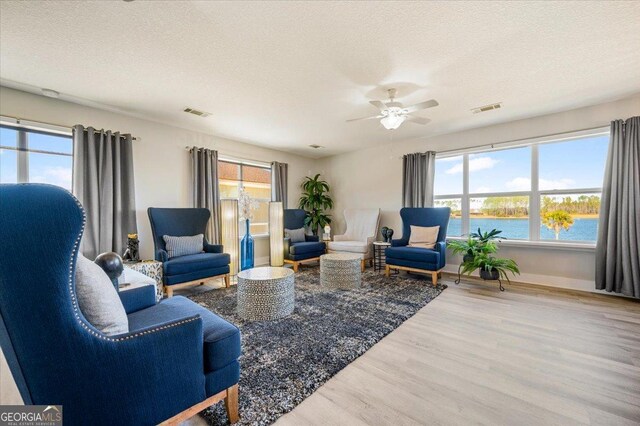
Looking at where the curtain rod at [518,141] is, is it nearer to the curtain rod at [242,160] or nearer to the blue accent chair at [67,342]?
the curtain rod at [242,160]

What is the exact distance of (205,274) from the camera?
11.4 ft

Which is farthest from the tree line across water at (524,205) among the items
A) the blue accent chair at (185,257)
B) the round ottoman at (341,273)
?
the blue accent chair at (185,257)

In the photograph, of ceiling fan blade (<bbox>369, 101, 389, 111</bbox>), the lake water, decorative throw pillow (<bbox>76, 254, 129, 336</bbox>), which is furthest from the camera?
the lake water

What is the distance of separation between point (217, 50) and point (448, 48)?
197 cm

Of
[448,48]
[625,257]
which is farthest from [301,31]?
[625,257]

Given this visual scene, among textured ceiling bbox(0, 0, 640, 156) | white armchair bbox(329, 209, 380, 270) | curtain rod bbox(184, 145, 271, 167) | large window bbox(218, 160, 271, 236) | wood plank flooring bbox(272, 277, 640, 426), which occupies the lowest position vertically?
wood plank flooring bbox(272, 277, 640, 426)

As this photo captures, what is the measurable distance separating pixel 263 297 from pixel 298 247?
2.18 metres

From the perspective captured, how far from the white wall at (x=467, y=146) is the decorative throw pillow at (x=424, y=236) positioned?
743 mm

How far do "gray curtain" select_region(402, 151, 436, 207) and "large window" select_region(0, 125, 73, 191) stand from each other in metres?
5.14

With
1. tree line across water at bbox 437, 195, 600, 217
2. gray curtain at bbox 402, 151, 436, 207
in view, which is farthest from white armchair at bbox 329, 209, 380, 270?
tree line across water at bbox 437, 195, 600, 217

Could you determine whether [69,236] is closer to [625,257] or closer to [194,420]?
[194,420]

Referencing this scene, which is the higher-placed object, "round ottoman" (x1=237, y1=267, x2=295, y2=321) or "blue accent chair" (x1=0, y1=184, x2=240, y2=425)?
"blue accent chair" (x1=0, y1=184, x2=240, y2=425)

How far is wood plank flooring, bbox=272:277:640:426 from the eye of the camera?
1404mm

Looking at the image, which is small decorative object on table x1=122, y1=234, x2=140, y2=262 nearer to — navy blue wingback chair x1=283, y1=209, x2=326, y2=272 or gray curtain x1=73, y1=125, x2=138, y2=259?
gray curtain x1=73, y1=125, x2=138, y2=259
